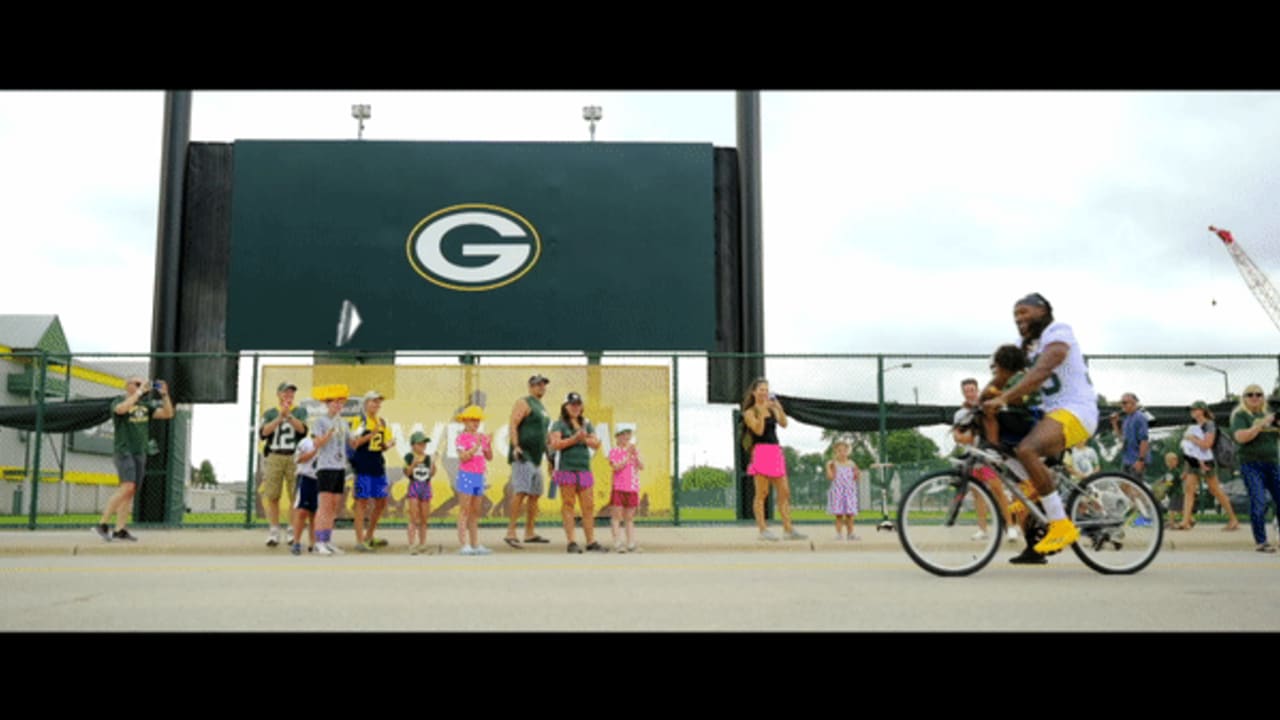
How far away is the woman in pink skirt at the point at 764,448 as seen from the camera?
493 inches

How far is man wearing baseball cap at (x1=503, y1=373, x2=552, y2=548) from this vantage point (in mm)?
11922

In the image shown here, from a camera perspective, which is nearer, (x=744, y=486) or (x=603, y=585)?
(x=603, y=585)

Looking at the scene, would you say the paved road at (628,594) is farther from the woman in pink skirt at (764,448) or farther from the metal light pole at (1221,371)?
the metal light pole at (1221,371)

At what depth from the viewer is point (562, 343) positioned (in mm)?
17812

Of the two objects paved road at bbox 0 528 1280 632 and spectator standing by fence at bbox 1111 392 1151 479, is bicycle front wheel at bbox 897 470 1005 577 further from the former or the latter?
spectator standing by fence at bbox 1111 392 1151 479

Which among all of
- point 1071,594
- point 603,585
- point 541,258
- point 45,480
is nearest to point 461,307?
point 541,258

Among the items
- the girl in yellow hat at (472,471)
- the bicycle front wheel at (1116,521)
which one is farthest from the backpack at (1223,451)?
the girl in yellow hat at (472,471)

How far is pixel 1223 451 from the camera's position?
1490 centimetres

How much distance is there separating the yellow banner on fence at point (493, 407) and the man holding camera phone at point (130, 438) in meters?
2.82

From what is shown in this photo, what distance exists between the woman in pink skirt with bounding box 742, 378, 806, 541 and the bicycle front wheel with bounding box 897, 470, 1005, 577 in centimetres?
447

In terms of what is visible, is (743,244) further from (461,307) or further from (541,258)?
(461,307)

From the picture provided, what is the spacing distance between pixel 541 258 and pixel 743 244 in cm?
333

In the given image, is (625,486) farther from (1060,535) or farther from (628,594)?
(1060,535)
